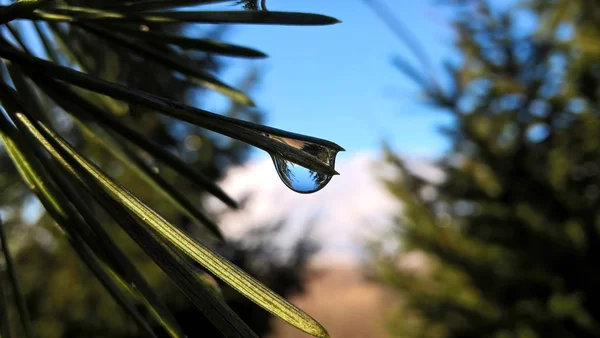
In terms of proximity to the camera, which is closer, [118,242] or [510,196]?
[118,242]

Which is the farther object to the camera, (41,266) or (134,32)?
(41,266)

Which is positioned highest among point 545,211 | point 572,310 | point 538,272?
point 545,211

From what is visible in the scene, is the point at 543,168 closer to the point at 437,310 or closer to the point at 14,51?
the point at 437,310

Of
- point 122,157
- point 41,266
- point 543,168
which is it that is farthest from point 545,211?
point 122,157

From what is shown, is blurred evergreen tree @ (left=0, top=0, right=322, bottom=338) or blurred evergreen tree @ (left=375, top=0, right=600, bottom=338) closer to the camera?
blurred evergreen tree @ (left=0, top=0, right=322, bottom=338)

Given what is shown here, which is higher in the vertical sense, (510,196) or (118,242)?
(510,196)
